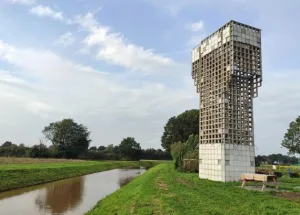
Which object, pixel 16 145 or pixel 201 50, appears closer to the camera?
pixel 201 50

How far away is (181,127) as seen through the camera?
6938 centimetres

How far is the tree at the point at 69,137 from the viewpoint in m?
97.8

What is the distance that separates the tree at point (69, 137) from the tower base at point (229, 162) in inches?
3094

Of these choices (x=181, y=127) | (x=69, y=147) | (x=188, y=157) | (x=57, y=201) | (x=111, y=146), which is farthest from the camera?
(x=111, y=146)

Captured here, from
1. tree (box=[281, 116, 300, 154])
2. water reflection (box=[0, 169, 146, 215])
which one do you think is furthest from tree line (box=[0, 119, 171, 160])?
water reflection (box=[0, 169, 146, 215])

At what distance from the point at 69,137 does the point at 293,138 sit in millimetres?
70471

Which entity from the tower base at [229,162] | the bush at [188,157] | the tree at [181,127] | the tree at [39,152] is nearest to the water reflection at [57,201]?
the tower base at [229,162]

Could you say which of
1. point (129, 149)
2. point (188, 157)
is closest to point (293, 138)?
point (188, 157)

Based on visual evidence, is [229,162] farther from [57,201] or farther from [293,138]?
[293,138]

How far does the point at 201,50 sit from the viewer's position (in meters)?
28.4

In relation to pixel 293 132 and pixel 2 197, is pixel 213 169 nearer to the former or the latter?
pixel 2 197

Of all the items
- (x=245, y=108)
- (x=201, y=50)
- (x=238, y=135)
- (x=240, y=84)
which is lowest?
(x=238, y=135)

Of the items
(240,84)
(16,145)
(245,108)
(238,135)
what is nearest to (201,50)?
(240,84)

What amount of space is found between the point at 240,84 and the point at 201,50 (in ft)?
18.9
